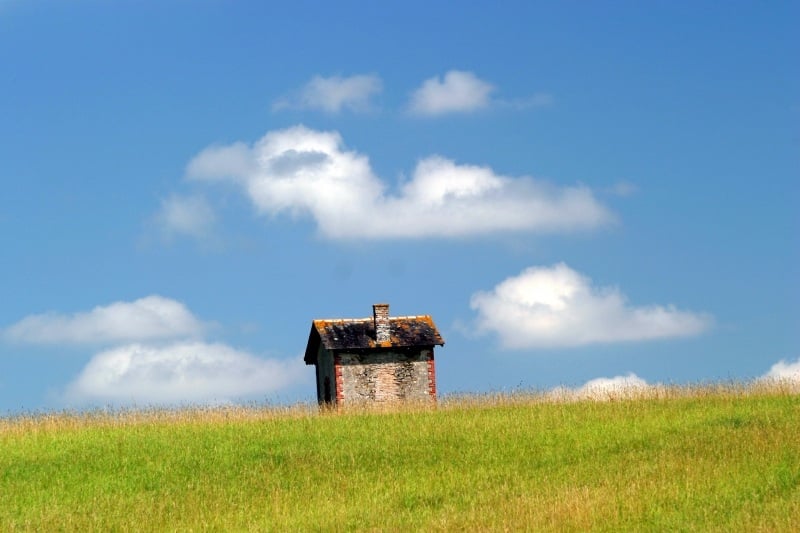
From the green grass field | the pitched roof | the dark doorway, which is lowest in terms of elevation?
the green grass field

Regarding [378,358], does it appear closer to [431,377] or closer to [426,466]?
[431,377]

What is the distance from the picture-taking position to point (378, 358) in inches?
1727

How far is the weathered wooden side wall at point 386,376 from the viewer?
142 ft

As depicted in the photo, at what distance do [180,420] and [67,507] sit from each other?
12501 mm

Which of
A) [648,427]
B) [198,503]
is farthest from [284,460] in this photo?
[648,427]

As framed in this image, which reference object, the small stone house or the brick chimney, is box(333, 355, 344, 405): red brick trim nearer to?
the small stone house

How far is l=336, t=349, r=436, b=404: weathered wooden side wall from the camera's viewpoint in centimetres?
4331

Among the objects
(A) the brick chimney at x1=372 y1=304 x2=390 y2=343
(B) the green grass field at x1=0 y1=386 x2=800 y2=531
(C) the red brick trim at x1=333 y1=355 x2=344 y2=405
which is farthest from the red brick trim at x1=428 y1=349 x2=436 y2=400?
Answer: (B) the green grass field at x1=0 y1=386 x2=800 y2=531

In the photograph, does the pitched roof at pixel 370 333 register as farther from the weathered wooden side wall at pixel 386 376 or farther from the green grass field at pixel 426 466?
the green grass field at pixel 426 466

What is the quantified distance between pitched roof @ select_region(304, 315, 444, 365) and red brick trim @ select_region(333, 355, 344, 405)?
581mm

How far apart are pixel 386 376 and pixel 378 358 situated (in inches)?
33.9

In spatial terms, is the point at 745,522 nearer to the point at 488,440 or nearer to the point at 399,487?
the point at 399,487

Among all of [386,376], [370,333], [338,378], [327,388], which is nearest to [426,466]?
[338,378]

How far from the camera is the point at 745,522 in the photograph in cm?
1630
